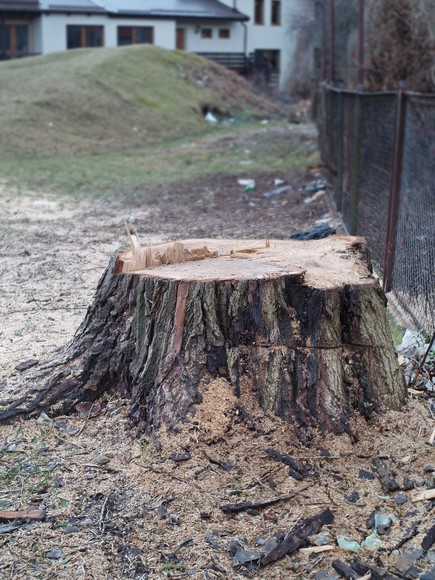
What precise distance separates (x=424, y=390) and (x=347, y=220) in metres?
4.86

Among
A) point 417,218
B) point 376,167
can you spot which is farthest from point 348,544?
point 376,167

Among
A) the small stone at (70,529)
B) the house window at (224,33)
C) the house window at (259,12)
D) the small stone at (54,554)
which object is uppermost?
the house window at (259,12)

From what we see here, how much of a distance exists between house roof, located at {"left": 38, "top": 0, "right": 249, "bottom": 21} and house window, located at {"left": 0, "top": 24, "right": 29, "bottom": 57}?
170 cm

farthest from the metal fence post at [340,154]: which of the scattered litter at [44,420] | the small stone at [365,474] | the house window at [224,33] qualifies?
the house window at [224,33]

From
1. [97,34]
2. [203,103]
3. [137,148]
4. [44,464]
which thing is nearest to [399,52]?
[137,148]

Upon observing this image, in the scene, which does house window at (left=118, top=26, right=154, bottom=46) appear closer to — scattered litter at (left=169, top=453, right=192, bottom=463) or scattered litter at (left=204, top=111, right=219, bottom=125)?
scattered litter at (left=204, top=111, right=219, bottom=125)

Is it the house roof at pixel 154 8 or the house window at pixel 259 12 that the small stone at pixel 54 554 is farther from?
the house window at pixel 259 12

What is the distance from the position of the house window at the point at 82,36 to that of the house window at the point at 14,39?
6.96ft

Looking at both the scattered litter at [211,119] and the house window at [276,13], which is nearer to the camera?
the scattered litter at [211,119]

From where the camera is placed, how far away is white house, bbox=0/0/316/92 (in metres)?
36.6

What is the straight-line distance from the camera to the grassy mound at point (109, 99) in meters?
18.9

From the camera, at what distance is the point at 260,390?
11.1 feet

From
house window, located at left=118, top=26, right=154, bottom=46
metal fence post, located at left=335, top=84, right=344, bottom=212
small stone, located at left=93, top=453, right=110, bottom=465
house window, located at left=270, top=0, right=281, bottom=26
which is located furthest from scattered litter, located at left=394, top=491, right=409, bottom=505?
house window, located at left=270, top=0, right=281, bottom=26

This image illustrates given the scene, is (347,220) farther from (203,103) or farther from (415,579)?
(203,103)
